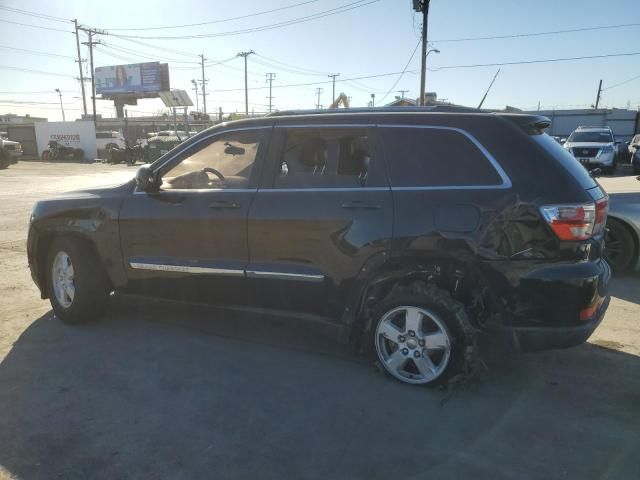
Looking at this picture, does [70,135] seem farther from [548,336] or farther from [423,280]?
[548,336]

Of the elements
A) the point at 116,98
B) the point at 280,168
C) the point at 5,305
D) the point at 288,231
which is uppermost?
the point at 116,98

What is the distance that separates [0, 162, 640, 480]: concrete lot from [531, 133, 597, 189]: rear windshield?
1.43 m

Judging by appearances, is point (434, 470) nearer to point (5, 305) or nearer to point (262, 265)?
point (262, 265)

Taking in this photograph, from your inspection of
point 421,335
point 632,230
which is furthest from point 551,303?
point 632,230

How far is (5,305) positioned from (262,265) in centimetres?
326

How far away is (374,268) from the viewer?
3287mm

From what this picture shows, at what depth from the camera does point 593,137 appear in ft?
66.8

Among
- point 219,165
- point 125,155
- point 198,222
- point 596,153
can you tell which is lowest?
point 125,155

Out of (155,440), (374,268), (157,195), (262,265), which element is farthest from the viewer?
(157,195)

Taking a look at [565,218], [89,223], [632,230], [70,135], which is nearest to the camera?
[565,218]

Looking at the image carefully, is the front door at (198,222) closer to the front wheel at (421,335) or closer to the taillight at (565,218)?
the front wheel at (421,335)

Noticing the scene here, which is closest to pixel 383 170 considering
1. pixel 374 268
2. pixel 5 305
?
pixel 374 268

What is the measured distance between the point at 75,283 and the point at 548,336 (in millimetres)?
3895

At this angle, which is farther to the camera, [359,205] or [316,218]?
[316,218]
